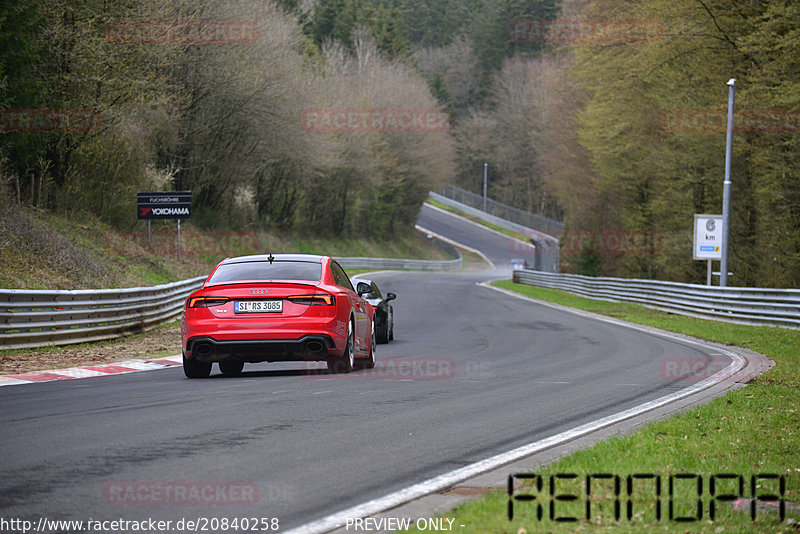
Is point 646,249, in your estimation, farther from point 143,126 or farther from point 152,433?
point 152,433

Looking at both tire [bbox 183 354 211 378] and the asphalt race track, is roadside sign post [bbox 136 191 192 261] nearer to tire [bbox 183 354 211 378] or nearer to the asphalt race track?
the asphalt race track

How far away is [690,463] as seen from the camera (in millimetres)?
6672

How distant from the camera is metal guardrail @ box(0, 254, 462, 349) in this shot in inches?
571

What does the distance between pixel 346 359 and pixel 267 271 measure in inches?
59.8

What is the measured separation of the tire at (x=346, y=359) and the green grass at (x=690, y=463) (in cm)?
439

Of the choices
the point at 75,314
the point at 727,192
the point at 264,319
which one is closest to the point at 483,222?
the point at 727,192

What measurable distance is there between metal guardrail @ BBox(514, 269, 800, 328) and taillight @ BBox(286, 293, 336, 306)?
1552cm

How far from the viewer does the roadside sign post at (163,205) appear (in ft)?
102

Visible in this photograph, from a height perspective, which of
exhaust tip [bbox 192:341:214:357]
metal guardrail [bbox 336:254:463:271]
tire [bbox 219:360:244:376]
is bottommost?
metal guardrail [bbox 336:254:463:271]

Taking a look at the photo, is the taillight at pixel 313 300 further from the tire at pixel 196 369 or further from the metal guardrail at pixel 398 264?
the metal guardrail at pixel 398 264

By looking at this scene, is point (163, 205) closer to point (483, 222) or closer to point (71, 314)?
point (71, 314)

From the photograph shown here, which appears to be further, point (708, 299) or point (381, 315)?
point (708, 299)

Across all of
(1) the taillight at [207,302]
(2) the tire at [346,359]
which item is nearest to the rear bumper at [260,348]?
(1) the taillight at [207,302]

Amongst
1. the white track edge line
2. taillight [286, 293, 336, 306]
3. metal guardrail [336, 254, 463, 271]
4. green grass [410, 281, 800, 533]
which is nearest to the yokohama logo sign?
taillight [286, 293, 336, 306]
